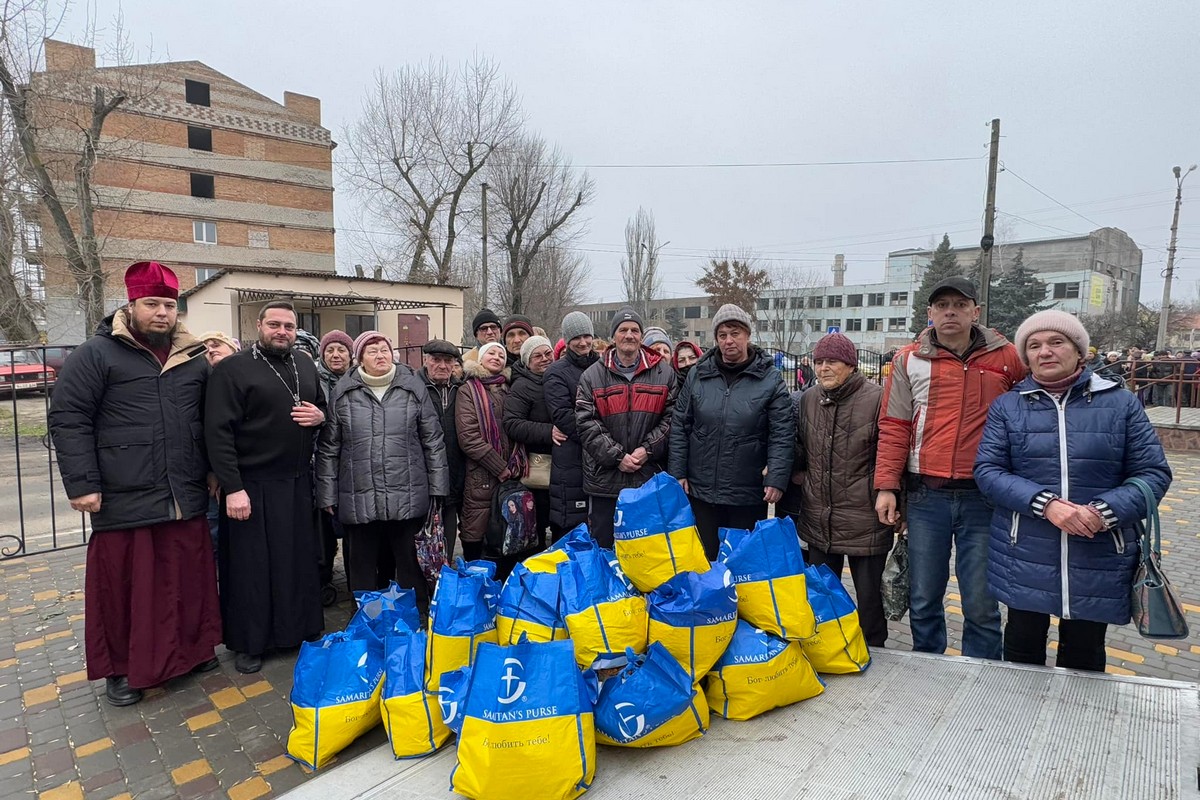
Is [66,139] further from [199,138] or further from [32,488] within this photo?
[199,138]

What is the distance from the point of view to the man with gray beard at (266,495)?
3303 mm

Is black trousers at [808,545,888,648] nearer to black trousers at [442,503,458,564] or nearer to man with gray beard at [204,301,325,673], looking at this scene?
black trousers at [442,503,458,564]

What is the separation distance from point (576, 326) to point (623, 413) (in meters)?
0.99

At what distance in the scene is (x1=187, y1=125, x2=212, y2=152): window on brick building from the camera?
31.7 metres

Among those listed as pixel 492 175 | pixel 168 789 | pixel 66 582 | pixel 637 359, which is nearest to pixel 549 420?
pixel 637 359

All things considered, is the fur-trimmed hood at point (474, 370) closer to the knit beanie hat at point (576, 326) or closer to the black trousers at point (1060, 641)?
the knit beanie hat at point (576, 326)

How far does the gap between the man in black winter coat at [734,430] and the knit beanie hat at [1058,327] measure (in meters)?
1.17

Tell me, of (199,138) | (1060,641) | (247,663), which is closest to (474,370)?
(247,663)

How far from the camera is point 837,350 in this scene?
10.6ft

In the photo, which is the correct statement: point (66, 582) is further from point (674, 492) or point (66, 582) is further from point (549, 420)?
point (674, 492)

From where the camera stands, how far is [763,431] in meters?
3.54

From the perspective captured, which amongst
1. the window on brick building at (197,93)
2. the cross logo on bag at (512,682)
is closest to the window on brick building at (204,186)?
the window on brick building at (197,93)

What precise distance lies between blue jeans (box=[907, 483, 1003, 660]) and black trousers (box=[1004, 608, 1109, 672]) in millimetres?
172

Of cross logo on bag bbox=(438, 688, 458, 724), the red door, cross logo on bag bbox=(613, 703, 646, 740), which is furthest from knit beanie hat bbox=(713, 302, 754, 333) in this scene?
the red door
